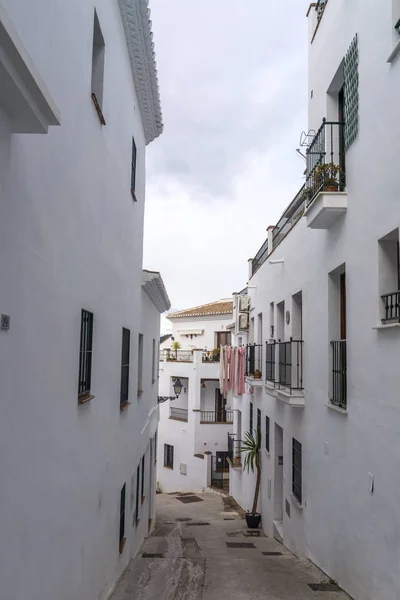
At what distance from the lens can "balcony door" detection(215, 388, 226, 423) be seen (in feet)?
95.8

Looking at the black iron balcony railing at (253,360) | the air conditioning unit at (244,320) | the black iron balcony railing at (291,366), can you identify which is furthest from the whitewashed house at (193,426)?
the black iron balcony railing at (291,366)

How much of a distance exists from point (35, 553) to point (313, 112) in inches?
324

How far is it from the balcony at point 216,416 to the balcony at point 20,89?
26.6 metres

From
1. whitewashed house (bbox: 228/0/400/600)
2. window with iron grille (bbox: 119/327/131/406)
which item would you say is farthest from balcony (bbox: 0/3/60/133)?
window with iron grille (bbox: 119/327/131/406)

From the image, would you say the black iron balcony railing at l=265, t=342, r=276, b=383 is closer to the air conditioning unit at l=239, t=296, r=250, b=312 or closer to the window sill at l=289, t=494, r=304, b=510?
the window sill at l=289, t=494, r=304, b=510

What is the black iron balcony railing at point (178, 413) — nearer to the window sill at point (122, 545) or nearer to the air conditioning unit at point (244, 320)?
the air conditioning unit at point (244, 320)

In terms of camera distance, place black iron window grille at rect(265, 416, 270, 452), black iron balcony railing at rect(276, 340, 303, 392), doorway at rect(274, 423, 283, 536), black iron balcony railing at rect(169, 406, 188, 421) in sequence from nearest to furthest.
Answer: black iron balcony railing at rect(276, 340, 303, 392), doorway at rect(274, 423, 283, 536), black iron window grille at rect(265, 416, 270, 452), black iron balcony railing at rect(169, 406, 188, 421)

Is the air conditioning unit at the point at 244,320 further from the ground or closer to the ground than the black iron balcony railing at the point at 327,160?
closer to the ground

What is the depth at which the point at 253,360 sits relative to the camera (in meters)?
16.1

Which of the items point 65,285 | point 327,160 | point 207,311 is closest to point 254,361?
point 327,160

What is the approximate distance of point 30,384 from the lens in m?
3.64

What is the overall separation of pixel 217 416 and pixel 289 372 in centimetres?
1924

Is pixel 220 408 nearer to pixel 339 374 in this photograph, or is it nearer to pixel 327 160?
pixel 339 374

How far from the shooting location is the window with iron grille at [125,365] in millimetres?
8852
